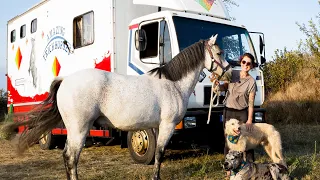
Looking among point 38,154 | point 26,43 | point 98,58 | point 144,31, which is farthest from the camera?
point 26,43

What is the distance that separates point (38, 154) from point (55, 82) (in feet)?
14.6

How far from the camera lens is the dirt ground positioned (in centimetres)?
572

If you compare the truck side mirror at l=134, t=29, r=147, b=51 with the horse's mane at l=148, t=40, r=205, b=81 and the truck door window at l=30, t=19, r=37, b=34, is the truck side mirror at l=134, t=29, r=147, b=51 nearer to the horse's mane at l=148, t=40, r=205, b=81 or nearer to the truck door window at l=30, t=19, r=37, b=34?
the horse's mane at l=148, t=40, r=205, b=81

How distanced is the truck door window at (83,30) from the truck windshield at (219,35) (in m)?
2.15

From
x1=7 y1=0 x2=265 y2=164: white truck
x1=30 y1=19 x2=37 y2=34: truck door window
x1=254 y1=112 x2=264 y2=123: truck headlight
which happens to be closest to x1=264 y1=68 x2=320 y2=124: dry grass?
x1=254 y1=112 x2=264 y2=123: truck headlight

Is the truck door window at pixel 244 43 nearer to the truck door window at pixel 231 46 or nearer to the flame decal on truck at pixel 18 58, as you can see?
the truck door window at pixel 231 46

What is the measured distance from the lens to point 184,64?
17.1 feet

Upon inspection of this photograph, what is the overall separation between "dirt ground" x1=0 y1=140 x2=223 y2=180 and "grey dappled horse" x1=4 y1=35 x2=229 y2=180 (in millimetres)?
804

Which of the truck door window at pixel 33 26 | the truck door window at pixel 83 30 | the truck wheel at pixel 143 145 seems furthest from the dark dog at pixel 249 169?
the truck door window at pixel 33 26

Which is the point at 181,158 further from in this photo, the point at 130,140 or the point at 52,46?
the point at 52,46

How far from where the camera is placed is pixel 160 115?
4816mm

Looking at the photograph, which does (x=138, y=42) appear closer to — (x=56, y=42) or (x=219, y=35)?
(x=219, y=35)

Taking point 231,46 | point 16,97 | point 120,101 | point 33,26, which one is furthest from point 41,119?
point 16,97

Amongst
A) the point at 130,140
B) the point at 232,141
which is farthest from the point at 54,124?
the point at 232,141
